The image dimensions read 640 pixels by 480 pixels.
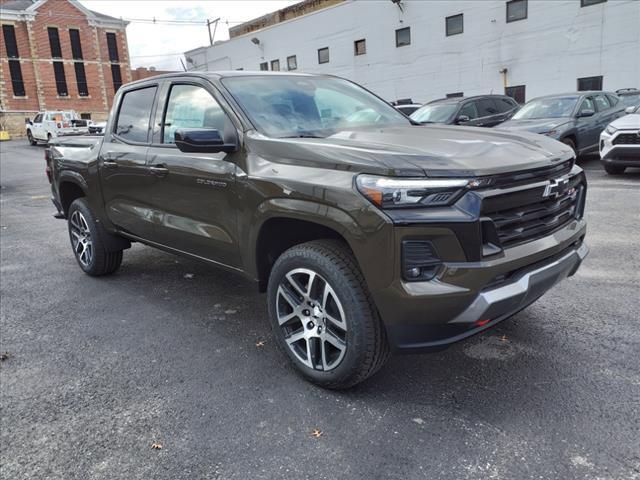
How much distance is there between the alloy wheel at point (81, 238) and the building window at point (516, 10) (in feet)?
78.2

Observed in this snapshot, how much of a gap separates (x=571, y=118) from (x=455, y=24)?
58.9 feet

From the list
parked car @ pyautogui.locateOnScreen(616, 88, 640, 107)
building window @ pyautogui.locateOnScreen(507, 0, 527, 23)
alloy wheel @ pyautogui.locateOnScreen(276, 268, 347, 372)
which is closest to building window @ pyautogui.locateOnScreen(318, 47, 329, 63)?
building window @ pyautogui.locateOnScreen(507, 0, 527, 23)

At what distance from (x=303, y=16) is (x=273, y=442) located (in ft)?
113

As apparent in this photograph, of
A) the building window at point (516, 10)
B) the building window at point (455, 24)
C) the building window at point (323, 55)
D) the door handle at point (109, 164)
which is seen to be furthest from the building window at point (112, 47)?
the door handle at point (109, 164)

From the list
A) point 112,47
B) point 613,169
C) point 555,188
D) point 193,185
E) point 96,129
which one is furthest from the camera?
point 112,47

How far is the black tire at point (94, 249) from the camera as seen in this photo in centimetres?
500

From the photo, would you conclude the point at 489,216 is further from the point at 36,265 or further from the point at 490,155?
the point at 36,265

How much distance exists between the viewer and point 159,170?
3.91 meters

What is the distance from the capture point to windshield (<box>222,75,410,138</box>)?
3379mm

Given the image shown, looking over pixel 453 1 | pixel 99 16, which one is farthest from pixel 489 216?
pixel 99 16

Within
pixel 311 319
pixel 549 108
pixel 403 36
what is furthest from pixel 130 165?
pixel 403 36

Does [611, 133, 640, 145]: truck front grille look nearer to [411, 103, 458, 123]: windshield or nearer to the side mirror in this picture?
[411, 103, 458, 123]: windshield

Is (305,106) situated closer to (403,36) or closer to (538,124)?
(538,124)

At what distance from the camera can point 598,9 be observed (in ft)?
69.9
